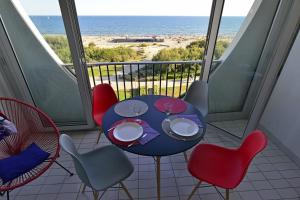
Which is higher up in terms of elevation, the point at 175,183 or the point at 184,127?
the point at 184,127

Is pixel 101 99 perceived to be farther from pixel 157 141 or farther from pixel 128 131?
pixel 157 141

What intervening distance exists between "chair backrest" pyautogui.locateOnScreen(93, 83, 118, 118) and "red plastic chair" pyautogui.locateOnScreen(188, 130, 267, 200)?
116 cm

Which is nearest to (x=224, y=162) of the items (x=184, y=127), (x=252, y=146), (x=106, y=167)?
(x=252, y=146)

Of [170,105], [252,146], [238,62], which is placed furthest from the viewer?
[238,62]

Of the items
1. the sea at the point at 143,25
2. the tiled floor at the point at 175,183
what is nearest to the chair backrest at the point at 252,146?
the tiled floor at the point at 175,183

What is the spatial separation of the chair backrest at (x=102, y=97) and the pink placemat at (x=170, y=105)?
2.14ft

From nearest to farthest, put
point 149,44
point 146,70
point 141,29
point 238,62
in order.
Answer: point 238,62, point 146,70, point 149,44, point 141,29

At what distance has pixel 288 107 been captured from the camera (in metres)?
2.07

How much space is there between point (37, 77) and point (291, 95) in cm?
309

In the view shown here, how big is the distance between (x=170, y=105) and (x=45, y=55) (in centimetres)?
161

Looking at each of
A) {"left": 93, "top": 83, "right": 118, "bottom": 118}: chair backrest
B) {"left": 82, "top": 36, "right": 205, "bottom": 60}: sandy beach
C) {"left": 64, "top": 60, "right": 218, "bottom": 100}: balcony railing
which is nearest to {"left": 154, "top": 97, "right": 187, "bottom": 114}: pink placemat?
{"left": 93, "top": 83, "right": 118, "bottom": 118}: chair backrest

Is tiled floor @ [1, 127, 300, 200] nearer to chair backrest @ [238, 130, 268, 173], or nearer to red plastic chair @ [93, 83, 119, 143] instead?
chair backrest @ [238, 130, 268, 173]

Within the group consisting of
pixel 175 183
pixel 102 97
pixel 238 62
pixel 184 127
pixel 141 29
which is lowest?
pixel 175 183

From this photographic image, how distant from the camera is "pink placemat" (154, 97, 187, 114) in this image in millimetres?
1611
